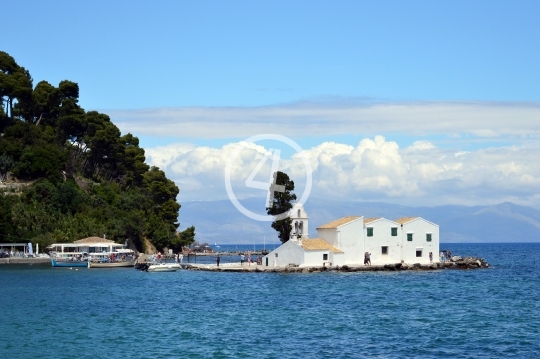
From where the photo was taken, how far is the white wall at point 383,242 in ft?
233

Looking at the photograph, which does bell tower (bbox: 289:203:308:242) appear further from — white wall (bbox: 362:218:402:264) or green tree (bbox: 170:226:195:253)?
green tree (bbox: 170:226:195:253)

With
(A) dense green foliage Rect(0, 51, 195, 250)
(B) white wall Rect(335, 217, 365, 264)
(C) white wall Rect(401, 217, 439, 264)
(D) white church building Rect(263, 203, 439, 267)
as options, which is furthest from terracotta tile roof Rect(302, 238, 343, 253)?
(A) dense green foliage Rect(0, 51, 195, 250)

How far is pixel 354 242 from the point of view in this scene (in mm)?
70188

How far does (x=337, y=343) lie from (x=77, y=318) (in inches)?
573

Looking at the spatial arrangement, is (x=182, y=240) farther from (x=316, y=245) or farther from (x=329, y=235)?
(x=316, y=245)

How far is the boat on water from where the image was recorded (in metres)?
83.1

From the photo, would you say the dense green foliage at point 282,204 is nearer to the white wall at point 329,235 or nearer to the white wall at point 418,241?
the white wall at point 329,235

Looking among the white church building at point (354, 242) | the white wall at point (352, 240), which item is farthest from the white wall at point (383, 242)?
the white wall at point (352, 240)

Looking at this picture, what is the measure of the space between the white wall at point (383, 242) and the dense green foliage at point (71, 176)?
35385 millimetres

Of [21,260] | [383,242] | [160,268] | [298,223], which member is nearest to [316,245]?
[298,223]

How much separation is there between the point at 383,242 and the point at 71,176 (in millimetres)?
48726

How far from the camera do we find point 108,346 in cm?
3162

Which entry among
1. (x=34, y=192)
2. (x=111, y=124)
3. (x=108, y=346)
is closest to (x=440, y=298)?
(x=108, y=346)

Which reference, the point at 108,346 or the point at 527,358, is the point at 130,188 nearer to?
the point at 108,346
